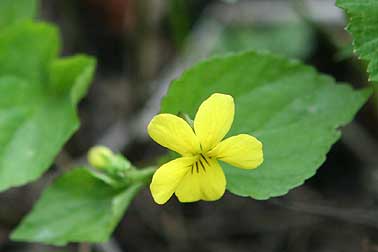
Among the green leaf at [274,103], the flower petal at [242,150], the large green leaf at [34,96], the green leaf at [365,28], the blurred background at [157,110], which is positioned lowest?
the blurred background at [157,110]

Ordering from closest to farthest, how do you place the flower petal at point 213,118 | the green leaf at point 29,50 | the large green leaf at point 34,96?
the flower petal at point 213,118, the large green leaf at point 34,96, the green leaf at point 29,50

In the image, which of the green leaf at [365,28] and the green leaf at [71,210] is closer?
the green leaf at [365,28]

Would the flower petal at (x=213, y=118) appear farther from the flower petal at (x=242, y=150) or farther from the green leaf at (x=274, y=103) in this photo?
the green leaf at (x=274, y=103)

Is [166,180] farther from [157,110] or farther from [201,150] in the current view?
[157,110]

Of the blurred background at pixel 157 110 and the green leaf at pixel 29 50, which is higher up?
the green leaf at pixel 29 50

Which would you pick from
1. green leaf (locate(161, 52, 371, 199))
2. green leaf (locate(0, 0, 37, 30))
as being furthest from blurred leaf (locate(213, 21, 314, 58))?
green leaf (locate(161, 52, 371, 199))

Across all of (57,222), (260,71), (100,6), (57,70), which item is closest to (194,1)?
(100,6)

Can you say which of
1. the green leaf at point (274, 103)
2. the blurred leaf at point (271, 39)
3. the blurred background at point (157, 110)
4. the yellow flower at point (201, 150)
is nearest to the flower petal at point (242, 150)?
the yellow flower at point (201, 150)
